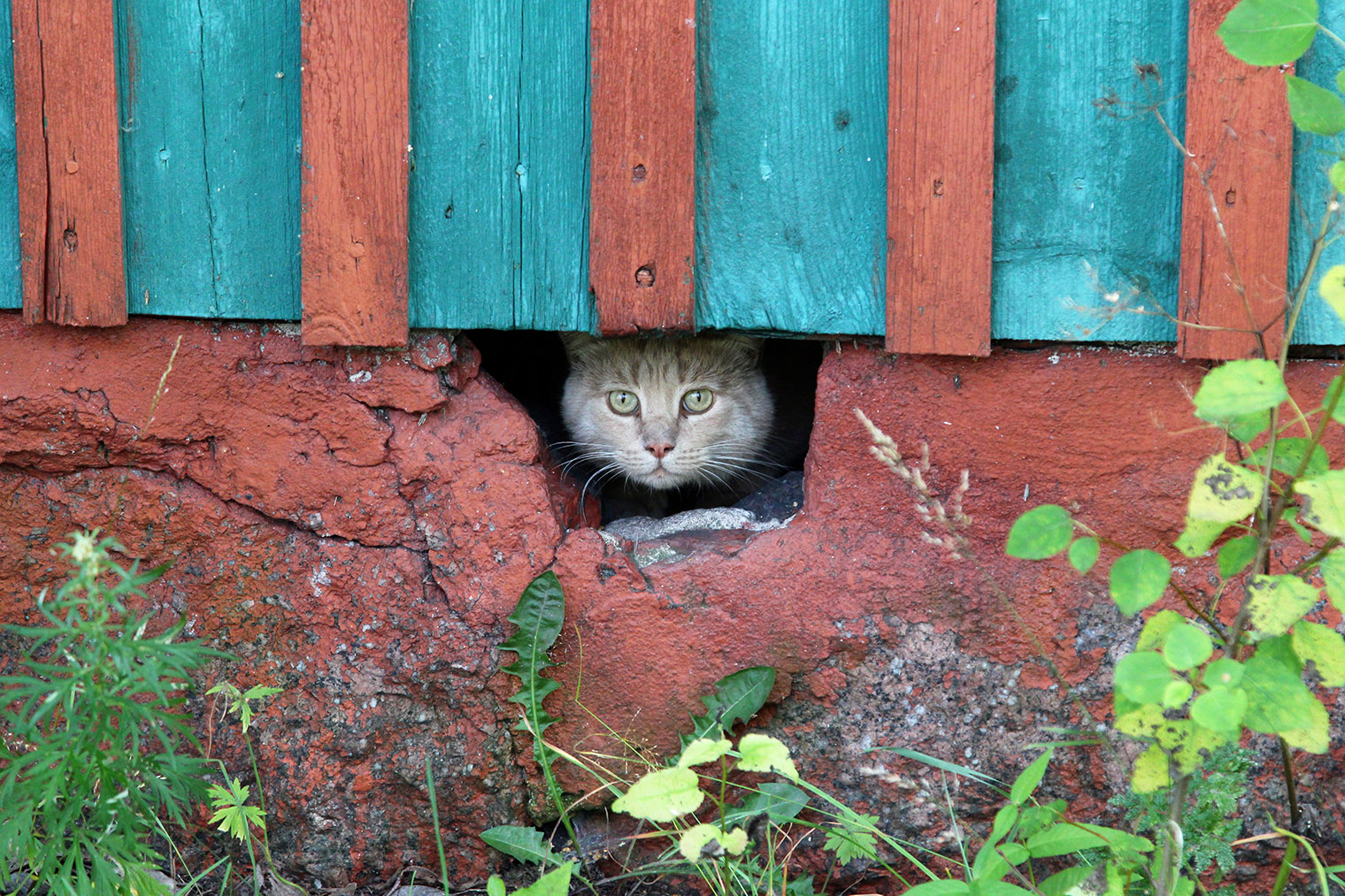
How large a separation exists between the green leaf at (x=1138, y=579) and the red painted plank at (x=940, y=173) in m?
0.93

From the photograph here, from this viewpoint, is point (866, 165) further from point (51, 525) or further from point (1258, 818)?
point (51, 525)

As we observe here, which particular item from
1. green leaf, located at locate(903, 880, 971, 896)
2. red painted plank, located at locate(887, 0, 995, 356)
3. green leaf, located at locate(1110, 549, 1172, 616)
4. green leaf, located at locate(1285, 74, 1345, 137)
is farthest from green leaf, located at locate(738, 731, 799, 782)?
green leaf, located at locate(1285, 74, 1345, 137)

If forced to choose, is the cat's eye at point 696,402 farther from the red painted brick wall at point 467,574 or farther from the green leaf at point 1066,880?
the green leaf at point 1066,880

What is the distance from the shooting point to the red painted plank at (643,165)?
2396 millimetres

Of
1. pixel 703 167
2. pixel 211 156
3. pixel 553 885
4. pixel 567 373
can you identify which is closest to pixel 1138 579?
pixel 553 885

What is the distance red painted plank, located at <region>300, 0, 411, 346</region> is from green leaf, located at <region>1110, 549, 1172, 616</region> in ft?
5.52

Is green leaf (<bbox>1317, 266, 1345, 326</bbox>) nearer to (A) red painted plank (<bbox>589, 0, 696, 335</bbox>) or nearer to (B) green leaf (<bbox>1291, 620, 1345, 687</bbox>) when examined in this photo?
(B) green leaf (<bbox>1291, 620, 1345, 687</bbox>)

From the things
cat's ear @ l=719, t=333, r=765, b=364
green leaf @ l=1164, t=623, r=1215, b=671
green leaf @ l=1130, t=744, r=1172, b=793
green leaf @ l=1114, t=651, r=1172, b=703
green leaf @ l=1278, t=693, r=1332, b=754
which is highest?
cat's ear @ l=719, t=333, r=765, b=364

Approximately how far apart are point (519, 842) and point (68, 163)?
1.93 metres

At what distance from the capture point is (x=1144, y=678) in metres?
1.46

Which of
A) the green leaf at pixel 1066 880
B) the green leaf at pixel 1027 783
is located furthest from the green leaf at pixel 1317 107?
the green leaf at pixel 1066 880

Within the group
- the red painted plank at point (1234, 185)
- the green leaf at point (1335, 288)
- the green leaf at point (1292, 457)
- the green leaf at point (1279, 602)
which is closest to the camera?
the green leaf at point (1335, 288)

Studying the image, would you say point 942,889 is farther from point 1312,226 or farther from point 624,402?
point 624,402

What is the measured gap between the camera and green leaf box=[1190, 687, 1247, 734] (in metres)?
1.37
